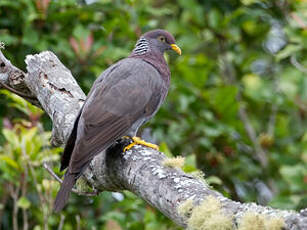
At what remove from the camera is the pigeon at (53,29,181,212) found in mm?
3105

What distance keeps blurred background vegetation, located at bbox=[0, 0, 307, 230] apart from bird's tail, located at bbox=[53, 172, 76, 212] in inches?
38.3

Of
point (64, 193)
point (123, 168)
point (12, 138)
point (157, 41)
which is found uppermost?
point (157, 41)

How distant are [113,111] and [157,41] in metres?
1.38

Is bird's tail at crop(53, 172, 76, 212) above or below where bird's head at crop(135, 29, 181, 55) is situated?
below

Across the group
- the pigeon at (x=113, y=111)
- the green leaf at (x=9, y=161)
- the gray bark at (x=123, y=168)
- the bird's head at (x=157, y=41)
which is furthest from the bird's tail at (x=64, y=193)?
the bird's head at (x=157, y=41)

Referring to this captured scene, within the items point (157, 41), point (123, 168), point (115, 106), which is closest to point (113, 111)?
point (115, 106)

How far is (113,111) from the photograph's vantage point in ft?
11.6

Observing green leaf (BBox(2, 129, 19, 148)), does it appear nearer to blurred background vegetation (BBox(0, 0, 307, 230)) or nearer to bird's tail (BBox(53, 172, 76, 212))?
blurred background vegetation (BBox(0, 0, 307, 230))

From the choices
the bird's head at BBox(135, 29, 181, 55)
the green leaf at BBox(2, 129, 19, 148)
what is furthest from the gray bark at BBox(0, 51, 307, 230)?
the bird's head at BBox(135, 29, 181, 55)

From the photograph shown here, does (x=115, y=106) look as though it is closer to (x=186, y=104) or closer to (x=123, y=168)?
(x=123, y=168)

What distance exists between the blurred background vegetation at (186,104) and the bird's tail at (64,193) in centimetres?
97

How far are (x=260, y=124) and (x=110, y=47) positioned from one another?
221 cm

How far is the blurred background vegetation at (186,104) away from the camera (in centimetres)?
438

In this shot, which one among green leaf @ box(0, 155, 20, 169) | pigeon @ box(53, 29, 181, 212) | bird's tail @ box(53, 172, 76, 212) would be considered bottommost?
green leaf @ box(0, 155, 20, 169)
